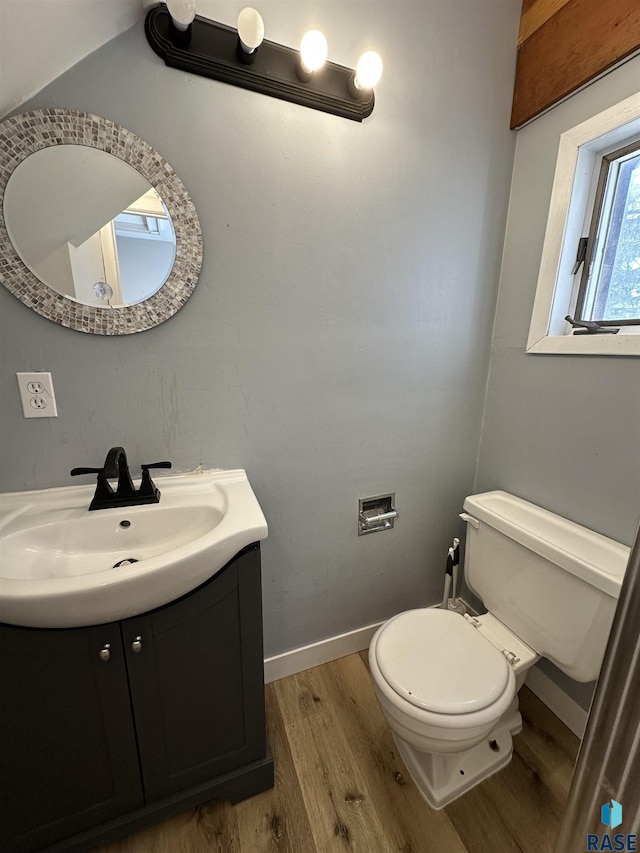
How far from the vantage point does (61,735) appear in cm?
76

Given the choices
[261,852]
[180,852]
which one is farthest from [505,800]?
[180,852]

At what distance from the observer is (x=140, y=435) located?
3.29 feet

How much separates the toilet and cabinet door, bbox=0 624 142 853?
0.67m

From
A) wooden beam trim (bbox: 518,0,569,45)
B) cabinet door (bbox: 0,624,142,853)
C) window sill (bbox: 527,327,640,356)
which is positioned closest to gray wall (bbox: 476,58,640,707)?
window sill (bbox: 527,327,640,356)

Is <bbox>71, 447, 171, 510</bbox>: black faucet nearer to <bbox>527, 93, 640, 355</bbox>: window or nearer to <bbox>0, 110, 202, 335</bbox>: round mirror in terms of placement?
<bbox>0, 110, 202, 335</bbox>: round mirror

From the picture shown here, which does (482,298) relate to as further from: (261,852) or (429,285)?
(261,852)

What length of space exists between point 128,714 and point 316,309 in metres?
1.20

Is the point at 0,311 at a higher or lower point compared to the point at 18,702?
higher

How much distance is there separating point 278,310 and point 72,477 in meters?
0.78

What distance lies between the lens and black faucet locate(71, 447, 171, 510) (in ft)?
2.88

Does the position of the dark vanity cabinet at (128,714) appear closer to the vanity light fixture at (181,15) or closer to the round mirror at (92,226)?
the round mirror at (92,226)

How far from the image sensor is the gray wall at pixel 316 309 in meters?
0.90

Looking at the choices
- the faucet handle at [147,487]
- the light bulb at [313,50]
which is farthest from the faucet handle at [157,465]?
the light bulb at [313,50]

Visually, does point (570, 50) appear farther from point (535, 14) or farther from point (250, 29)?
point (250, 29)
